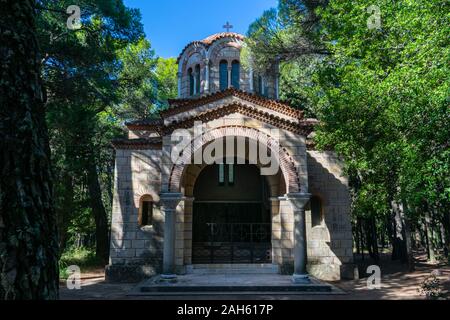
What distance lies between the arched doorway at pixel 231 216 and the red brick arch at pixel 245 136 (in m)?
3.02

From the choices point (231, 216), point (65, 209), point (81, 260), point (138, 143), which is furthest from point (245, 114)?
point (81, 260)

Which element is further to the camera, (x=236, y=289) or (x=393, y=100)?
(x=236, y=289)

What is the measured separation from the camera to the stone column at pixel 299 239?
10.7m

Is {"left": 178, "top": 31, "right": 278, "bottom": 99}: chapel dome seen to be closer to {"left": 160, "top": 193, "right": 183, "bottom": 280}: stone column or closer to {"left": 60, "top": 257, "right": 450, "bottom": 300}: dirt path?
{"left": 160, "top": 193, "right": 183, "bottom": 280}: stone column

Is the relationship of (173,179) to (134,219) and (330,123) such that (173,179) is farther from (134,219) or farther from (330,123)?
(330,123)

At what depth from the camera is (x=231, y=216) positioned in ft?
50.7

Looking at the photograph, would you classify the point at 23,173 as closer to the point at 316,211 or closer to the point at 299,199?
the point at 299,199

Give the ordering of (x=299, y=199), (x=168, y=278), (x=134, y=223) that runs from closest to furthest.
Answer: (x=168, y=278) < (x=299, y=199) < (x=134, y=223)

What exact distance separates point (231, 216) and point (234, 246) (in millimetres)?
2137

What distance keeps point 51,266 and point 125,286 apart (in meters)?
10.8

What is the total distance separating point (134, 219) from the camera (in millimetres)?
13281

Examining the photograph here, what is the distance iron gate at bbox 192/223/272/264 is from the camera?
43.7 feet

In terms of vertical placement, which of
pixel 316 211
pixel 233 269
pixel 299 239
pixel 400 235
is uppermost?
pixel 316 211

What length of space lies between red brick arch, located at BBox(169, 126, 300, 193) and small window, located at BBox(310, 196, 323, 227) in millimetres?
2774
